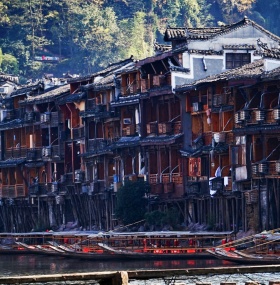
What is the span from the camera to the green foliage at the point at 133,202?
79875 mm

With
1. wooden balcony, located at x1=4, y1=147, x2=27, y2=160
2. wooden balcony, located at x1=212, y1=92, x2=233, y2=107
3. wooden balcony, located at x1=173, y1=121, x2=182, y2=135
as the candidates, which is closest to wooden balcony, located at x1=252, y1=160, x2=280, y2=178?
wooden balcony, located at x1=212, y1=92, x2=233, y2=107

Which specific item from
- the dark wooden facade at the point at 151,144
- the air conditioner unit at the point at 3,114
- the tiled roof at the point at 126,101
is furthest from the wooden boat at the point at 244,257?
the air conditioner unit at the point at 3,114

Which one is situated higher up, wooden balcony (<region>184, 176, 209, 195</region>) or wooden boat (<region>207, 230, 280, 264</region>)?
wooden balcony (<region>184, 176, 209, 195</region>)

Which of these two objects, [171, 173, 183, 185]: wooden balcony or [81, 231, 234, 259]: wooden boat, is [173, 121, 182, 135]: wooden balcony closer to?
[171, 173, 183, 185]: wooden balcony

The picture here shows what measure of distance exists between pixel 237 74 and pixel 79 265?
12.4m

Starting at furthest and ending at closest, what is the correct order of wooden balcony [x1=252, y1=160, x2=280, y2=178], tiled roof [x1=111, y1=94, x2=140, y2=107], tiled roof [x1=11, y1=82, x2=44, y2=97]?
tiled roof [x1=11, y1=82, x2=44, y2=97]
tiled roof [x1=111, y1=94, x2=140, y2=107]
wooden balcony [x1=252, y1=160, x2=280, y2=178]

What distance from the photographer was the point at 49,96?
97.1 m

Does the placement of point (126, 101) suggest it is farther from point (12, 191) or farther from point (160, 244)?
point (12, 191)

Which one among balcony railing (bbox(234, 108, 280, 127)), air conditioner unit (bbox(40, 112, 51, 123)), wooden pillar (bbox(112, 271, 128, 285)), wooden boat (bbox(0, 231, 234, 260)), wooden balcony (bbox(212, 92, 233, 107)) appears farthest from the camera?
air conditioner unit (bbox(40, 112, 51, 123))

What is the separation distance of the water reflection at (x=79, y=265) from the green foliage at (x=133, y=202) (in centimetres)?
659

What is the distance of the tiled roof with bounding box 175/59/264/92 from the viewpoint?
6938cm

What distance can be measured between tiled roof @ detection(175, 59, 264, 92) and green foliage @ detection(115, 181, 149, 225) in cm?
625

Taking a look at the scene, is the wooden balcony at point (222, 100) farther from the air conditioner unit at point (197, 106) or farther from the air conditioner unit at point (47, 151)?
the air conditioner unit at point (47, 151)

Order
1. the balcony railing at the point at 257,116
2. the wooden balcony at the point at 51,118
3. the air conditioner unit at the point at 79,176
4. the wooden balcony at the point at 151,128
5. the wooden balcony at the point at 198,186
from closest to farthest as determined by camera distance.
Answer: the balcony railing at the point at 257,116 < the wooden balcony at the point at 198,186 < the wooden balcony at the point at 151,128 < the air conditioner unit at the point at 79,176 < the wooden balcony at the point at 51,118
